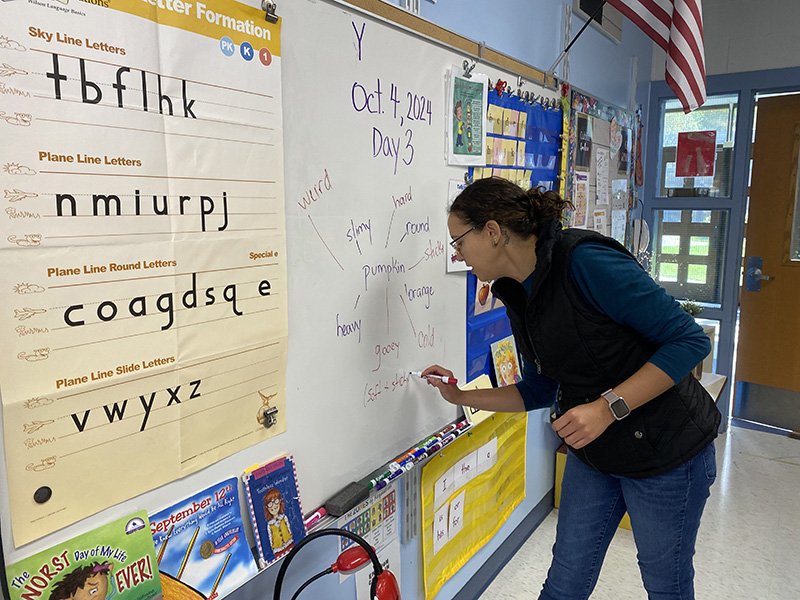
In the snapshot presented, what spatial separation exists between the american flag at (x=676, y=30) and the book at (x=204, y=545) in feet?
6.77

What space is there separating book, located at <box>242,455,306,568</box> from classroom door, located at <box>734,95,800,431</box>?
136 inches

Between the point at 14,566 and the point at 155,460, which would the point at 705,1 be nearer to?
the point at 155,460

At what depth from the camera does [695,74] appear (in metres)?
2.30

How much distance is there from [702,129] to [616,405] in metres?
3.02

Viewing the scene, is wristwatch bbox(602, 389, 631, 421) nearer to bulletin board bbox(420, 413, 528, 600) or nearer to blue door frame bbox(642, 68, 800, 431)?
bulletin board bbox(420, 413, 528, 600)

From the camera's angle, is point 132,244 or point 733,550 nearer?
point 132,244

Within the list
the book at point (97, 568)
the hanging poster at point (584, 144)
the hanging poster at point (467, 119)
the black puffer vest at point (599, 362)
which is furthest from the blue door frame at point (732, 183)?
the book at point (97, 568)

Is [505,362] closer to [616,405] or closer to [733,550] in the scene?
[616,405]

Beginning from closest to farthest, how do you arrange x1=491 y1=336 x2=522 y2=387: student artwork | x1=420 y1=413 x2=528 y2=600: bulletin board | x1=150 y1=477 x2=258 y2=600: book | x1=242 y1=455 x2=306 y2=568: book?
1. x1=150 y1=477 x2=258 y2=600: book
2. x1=242 y1=455 x2=306 y2=568: book
3. x1=420 y1=413 x2=528 y2=600: bulletin board
4. x1=491 y1=336 x2=522 y2=387: student artwork

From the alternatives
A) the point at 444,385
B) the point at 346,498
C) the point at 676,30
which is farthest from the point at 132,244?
the point at 676,30

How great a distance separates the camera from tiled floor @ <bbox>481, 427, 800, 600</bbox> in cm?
208

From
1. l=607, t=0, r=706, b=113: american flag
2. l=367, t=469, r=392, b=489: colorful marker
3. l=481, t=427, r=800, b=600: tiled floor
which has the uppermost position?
l=607, t=0, r=706, b=113: american flag

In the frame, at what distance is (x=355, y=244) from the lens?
1192 mm

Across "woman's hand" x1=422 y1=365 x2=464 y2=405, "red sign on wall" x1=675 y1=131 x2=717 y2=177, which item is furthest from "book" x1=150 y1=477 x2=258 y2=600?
"red sign on wall" x1=675 y1=131 x2=717 y2=177
